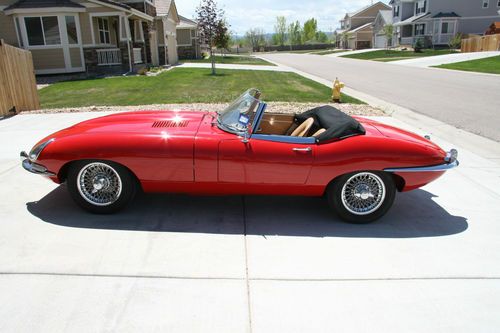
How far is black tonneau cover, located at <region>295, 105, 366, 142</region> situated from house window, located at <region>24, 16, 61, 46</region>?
18.5 metres

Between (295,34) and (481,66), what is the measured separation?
7947 cm

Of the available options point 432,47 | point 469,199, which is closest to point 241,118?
point 469,199

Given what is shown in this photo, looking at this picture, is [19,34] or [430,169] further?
[19,34]

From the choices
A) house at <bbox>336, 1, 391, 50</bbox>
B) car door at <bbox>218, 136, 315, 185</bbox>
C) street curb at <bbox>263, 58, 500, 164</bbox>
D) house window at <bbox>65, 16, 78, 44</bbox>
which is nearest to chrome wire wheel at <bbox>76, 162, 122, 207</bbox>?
car door at <bbox>218, 136, 315, 185</bbox>

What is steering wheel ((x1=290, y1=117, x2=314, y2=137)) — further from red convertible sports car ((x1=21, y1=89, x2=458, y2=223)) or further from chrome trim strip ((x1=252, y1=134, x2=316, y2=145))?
chrome trim strip ((x1=252, y1=134, x2=316, y2=145))

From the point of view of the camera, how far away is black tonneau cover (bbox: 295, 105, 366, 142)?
3883mm

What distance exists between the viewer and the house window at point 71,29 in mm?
19375

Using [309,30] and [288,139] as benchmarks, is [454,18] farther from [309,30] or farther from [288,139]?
[309,30]

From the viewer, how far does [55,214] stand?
4027 mm

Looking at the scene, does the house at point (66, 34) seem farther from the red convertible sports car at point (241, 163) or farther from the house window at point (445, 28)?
the house window at point (445, 28)

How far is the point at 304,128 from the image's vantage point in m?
4.43

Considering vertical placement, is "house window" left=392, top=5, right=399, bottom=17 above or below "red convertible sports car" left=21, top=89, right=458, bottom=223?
above

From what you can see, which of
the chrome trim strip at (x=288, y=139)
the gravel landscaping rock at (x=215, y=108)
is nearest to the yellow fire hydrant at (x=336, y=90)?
the gravel landscaping rock at (x=215, y=108)

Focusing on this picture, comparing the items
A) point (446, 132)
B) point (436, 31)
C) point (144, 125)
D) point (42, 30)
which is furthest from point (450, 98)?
point (436, 31)
